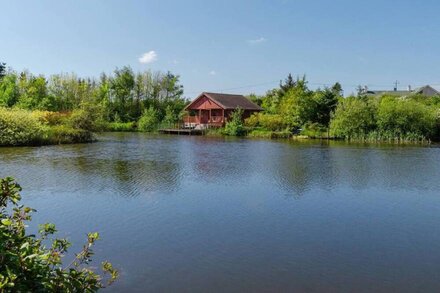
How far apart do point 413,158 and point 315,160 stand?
654cm

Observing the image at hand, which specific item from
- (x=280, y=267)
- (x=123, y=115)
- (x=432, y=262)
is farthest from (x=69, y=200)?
(x=123, y=115)

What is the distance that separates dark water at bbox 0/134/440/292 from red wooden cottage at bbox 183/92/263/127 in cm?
3282

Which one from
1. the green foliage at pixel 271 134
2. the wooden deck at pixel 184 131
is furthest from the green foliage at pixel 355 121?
the wooden deck at pixel 184 131

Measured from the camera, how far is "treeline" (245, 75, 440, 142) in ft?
133

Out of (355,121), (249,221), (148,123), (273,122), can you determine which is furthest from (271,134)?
(249,221)

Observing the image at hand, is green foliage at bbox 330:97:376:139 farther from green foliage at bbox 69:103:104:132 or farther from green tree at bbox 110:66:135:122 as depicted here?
green tree at bbox 110:66:135:122

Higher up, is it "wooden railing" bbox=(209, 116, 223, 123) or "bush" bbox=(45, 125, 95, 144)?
"wooden railing" bbox=(209, 116, 223, 123)

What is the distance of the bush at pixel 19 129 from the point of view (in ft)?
94.1

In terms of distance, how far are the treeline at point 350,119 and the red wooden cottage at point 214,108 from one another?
13.8ft

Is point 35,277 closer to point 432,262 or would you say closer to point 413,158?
point 432,262

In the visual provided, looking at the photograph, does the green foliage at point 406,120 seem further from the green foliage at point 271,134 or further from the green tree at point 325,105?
the green foliage at point 271,134

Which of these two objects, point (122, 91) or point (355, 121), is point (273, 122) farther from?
point (122, 91)

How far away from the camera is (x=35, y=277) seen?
350 cm

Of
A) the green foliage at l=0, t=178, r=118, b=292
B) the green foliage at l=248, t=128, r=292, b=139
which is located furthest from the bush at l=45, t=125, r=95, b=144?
the green foliage at l=0, t=178, r=118, b=292
